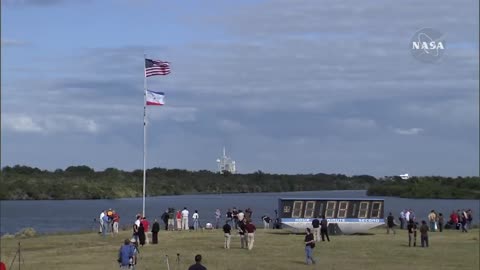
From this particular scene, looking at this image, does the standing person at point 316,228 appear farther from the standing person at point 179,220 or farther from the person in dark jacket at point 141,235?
the standing person at point 179,220

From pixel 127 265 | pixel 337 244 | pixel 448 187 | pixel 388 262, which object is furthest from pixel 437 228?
pixel 448 187

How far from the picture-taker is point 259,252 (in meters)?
38.8

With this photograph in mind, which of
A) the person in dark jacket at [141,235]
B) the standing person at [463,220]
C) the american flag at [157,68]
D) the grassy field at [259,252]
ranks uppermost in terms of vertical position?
the american flag at [157,68]

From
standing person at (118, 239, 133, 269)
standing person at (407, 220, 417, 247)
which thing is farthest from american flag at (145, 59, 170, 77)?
standing person at (118, 239, 133, 269)

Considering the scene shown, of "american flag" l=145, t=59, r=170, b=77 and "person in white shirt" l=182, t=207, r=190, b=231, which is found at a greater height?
"american flag" l=145, t=59, r=170, b=77

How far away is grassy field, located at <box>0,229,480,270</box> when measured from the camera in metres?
33.9

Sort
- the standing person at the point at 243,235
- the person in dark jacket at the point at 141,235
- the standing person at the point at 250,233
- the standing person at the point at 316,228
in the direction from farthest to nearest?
the standing person at the point at 316,228 → the person in dark jacket at the point at 141,235 → the standing person at the point at 243,235 → the standing person at the point at 250,233

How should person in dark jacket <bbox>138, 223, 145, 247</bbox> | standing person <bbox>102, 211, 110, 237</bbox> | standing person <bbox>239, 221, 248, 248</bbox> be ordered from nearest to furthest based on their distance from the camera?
standing person <bbox>239, 221, 248, 248</bbox>, person in dark jacket <bbox>138, 223, 145, 247</bbox>, standing person <bbox>102, 211, 110, 237</bbox>

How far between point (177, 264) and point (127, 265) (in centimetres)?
548

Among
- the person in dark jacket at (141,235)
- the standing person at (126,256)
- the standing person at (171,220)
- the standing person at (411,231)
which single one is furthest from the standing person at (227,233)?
the standing person at (171,220)

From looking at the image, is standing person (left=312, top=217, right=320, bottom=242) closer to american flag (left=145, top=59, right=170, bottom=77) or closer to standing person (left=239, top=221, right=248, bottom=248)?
standing person (left=239, top=221, right=248, bottom=248)

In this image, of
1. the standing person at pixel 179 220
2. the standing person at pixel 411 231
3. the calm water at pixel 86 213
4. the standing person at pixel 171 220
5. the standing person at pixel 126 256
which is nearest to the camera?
the standing person at pixel 126 256

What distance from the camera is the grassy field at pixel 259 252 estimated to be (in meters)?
33.9

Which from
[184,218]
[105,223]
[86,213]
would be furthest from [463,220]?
[86,213]
